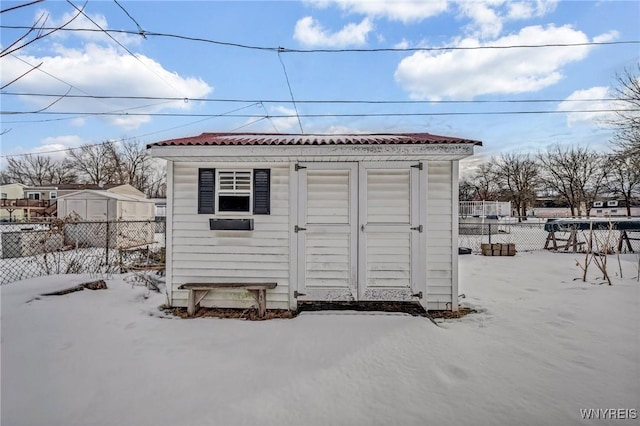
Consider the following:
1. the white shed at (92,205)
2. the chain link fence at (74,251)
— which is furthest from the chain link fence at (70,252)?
the white shed at (92,205)

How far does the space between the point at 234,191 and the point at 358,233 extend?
6.28 feet

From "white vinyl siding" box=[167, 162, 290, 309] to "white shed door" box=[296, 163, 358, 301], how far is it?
10.3 inches

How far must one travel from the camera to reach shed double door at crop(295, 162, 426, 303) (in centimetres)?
416

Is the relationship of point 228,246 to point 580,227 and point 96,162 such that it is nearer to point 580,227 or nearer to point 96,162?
point 580,227

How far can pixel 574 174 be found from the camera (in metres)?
27.9

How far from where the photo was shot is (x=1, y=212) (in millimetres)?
24641

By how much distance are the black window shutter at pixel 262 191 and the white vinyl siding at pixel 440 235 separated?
7.63 ft

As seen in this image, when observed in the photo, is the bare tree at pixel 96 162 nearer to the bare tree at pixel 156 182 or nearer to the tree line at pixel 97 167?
the tree line at pixel 97 167

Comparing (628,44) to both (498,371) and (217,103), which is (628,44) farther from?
(217,103)

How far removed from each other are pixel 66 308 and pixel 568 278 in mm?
9031

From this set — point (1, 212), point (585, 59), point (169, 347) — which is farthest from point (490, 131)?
point (1, 212)

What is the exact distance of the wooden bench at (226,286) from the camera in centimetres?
398

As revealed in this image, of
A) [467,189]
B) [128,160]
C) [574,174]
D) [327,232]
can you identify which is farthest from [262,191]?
[467,189]

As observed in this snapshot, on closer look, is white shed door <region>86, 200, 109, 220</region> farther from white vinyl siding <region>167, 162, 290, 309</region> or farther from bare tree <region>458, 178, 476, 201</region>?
bare tree <region>458, 178, 476, 201</region>
